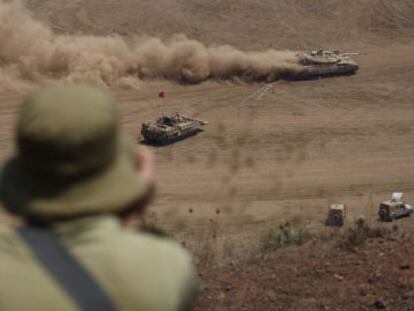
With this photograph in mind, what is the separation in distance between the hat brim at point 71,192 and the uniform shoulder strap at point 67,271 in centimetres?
6

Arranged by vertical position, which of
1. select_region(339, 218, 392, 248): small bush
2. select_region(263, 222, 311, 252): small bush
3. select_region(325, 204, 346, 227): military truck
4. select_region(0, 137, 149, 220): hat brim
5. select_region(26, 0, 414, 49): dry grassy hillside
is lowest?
select_region(325, 204, 346, 227): military truck

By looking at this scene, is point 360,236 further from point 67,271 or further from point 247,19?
point 247,19

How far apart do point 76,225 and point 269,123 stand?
2529 centimetres

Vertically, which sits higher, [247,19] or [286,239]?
[247,19]

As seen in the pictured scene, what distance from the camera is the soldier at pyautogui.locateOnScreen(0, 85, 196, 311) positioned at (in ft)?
7.20

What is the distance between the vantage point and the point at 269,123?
1081 inches

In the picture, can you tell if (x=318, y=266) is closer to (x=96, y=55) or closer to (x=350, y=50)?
(x=96, y=55)

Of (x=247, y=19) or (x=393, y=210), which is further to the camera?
(x=247, y=19)

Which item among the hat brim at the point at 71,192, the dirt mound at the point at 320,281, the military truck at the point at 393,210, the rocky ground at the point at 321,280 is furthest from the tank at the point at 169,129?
the hat brim at the point at 71,192

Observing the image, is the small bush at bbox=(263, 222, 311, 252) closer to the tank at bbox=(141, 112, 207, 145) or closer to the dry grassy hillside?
the tank at bbox=(141, 112, 207, 145)

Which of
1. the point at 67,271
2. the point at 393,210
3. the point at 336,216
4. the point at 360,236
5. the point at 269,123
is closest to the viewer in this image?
the point at 67,271

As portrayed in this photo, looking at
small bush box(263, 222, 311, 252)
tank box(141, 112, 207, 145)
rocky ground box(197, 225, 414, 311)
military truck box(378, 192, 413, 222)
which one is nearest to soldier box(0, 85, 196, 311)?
rocky ground box(197, 225, 414, 311)

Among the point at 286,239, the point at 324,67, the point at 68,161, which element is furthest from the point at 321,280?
the point at 324,67

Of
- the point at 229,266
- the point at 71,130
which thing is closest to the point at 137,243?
the point at 71,130
